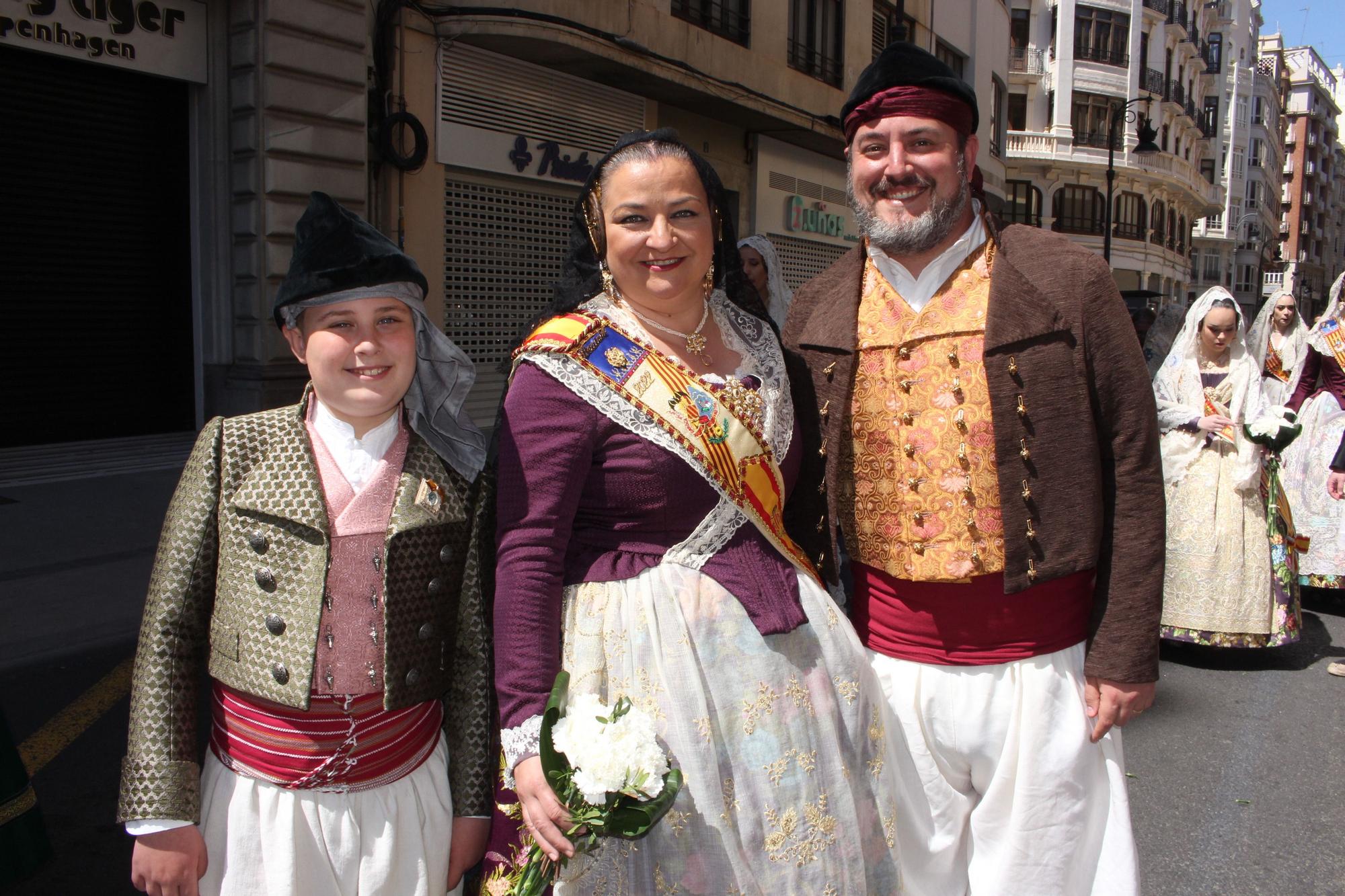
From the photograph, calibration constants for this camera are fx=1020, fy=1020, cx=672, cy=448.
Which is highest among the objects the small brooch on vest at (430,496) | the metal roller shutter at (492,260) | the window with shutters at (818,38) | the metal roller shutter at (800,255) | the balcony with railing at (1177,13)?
the balcony with railing at (1177,13)

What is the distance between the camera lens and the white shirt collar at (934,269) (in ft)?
7.84

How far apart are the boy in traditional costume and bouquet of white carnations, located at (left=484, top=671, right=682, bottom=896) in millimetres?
379

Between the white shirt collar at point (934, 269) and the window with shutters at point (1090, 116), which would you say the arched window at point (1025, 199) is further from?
the white shirt collar at point (934, 269)

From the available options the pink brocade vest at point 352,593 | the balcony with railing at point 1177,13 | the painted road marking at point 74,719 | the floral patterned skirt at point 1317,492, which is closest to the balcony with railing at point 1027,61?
the balcony with railing at point 1177,13

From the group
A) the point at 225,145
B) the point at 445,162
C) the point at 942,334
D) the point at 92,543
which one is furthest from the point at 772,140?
the point at 942,334

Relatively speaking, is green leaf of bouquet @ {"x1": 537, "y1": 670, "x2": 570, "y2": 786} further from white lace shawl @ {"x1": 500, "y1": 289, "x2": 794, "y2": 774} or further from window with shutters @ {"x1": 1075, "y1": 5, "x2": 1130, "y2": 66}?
window with shutters @ {"x1": 1075, "y1": 5, "x2": 1130, "y2": 66}

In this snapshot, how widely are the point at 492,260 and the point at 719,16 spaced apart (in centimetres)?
Answer: 573

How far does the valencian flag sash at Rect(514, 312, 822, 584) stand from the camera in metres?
2.04

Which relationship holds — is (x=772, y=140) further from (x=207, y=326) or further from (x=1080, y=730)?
(x=1080, y=730)

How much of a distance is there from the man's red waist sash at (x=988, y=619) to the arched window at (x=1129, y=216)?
4937 centimetres

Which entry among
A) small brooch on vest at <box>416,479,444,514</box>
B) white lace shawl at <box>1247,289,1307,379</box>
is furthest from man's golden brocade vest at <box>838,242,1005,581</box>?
white lace shawl at <box>1247,289,1307,379</box>

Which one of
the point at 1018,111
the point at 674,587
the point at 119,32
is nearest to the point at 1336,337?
the point at 674,587

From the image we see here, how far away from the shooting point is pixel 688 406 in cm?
208

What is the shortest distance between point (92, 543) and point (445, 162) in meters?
6.24
